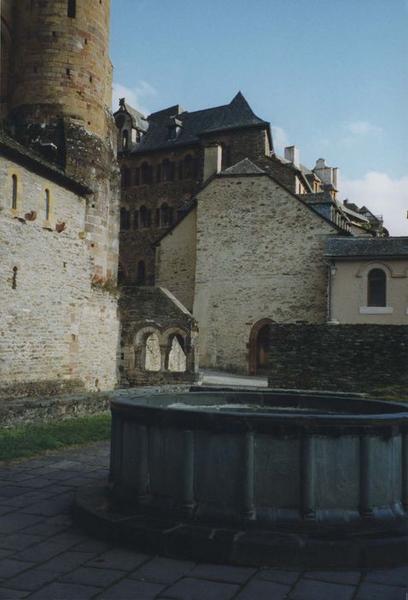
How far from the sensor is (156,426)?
5133 mm

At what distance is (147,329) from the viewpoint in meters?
25.4

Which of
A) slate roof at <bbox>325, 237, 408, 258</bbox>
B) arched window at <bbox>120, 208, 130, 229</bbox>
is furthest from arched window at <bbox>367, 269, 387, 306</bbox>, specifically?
arched window at <bbox>120, 208, 130, 229</bbox>

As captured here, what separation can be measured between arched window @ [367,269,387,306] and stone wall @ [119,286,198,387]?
8.18m

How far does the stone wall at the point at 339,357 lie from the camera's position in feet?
65.6

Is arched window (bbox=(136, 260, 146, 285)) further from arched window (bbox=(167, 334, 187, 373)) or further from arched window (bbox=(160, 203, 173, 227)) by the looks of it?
arched window (bbox=(167, 334, 187, 373))

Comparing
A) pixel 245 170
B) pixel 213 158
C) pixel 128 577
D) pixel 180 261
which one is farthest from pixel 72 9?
pixel 128 577

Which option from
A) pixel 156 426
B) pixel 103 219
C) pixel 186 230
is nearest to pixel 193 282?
pixel 186 230

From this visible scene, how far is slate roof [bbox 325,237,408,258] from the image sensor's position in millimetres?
26562

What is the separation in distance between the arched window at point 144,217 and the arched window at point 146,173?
7.00ft

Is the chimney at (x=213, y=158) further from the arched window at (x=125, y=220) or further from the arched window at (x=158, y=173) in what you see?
the arched window at (x=125, y=220)

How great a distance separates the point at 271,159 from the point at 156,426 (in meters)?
36.8

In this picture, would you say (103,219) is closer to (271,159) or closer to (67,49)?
(67,49)

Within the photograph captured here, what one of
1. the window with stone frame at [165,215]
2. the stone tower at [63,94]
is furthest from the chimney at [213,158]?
the stone tower at [63,94]

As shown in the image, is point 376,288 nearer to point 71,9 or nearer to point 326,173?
point 71,9
